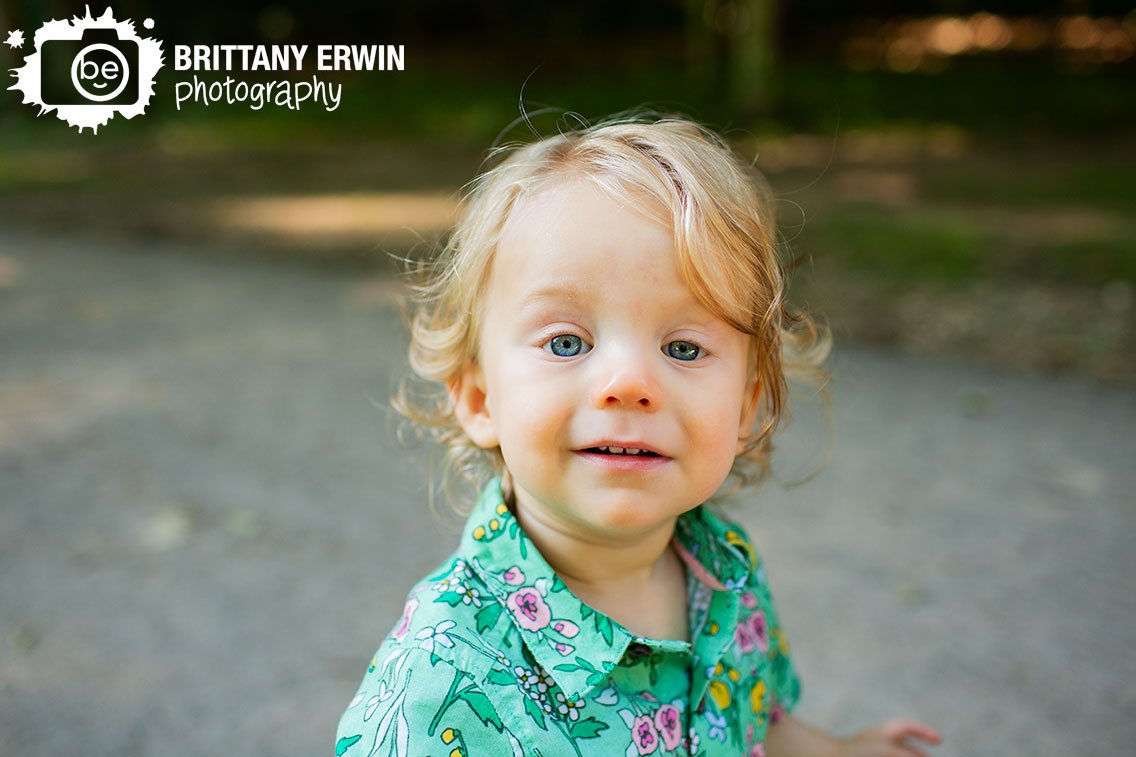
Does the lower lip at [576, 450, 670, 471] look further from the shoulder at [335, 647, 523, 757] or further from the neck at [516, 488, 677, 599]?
the shoulder at [335, 647, 523, 757]

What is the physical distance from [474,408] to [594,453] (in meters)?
0.28

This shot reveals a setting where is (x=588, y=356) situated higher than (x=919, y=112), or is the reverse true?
(x=588, y=356)

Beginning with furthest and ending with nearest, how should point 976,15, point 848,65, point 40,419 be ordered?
point 976,15 < point 848,65 < point 40,419

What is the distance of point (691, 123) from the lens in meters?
1.53

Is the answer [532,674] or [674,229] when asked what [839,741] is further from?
[674,229]

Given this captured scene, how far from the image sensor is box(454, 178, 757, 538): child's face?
1.21 metres

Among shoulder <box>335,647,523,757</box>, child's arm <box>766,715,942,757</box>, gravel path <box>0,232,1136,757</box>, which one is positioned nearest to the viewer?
shoulder <box>335,647,523,757</box>

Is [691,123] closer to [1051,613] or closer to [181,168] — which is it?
[1051,613]

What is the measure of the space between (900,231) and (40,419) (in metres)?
4.24

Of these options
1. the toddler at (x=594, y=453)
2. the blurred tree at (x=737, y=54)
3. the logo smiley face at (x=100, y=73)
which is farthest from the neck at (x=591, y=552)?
the blurred tree at (x=737, y=54)

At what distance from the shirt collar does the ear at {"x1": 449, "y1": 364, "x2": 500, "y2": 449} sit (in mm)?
81

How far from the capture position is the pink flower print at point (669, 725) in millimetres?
1286

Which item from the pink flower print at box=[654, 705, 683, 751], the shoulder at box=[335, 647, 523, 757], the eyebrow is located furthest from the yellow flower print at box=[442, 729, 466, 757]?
the eyebrow

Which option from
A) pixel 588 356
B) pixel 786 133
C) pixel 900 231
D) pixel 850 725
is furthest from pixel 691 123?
pixel 786 133
